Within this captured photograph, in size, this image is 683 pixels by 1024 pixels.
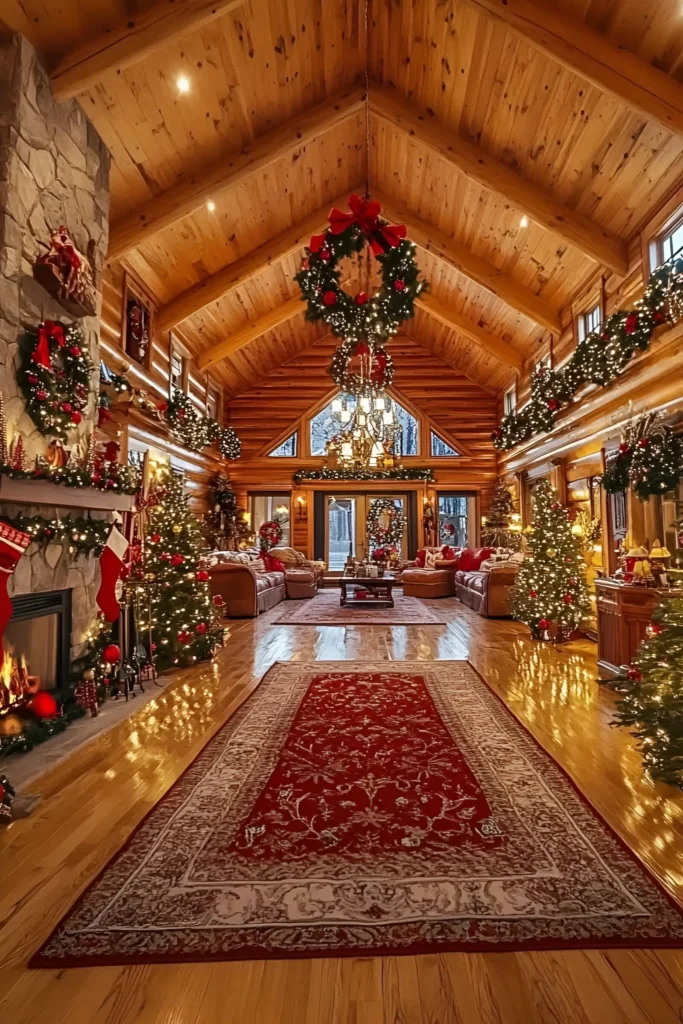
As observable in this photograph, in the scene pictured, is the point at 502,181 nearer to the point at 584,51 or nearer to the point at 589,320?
the point at 584,51

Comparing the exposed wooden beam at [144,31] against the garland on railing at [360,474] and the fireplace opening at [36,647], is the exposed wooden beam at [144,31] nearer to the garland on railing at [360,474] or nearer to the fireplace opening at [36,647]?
the fireplace opening at [36,647]

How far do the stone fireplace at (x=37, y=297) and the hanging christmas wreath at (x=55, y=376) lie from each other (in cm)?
7

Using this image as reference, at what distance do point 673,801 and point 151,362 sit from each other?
879 centimetres

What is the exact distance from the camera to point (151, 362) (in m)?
8.90

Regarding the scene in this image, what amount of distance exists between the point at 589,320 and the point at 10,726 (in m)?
8.74

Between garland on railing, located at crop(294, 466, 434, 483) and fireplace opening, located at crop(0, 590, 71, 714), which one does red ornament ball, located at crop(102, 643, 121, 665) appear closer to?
fireplace opening, located at crop(0, 590, 71, 714)

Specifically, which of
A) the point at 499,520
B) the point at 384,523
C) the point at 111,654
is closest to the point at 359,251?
the point at 111,654

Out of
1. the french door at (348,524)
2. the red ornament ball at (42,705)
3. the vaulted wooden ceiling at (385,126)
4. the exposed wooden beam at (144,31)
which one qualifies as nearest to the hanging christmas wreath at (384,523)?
the french door at (348,524)

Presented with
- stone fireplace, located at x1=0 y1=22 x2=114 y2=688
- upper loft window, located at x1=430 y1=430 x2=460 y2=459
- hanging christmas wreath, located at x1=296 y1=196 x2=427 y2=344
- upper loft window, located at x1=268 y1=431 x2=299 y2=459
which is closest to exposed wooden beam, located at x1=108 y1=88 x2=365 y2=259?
stone fireplace, located at x1=0 y1=22 x2=114 y2=688

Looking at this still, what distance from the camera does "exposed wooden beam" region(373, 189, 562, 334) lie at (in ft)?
29.1

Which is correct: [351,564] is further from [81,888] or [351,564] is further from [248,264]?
[81,888]

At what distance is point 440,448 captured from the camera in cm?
1426

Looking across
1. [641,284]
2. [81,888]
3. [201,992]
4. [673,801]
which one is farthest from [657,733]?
[641,284]

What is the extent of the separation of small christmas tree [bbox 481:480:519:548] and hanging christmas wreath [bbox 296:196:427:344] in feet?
26.0
